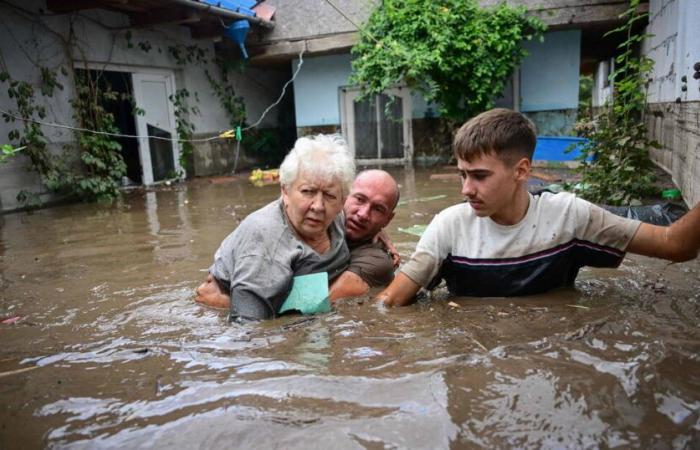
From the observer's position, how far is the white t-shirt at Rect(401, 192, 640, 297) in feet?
8.83

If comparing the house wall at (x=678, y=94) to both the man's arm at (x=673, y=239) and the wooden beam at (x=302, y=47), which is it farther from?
the wooden beam at (x=302, y=47)

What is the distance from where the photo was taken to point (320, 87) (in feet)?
47.1

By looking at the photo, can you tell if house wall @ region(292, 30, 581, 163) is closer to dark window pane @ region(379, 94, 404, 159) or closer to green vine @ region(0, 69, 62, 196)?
dark window pane @ region(379, 94, 404, 159)

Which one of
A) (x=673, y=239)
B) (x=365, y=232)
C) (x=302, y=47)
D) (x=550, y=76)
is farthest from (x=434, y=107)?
(x=673, y=239)

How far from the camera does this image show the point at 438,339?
2.43 meters

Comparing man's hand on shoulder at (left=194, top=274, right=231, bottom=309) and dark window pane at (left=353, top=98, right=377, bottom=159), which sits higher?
dark window pane at (left=353, top=98, right=377, bottom=159)

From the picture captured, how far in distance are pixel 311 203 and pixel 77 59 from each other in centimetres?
877

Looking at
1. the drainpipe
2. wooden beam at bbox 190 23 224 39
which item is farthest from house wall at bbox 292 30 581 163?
wooden beam at bbox 190 23 224 39

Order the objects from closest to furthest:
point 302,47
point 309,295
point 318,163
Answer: point 318,163 < point 309,295 < point 302,47

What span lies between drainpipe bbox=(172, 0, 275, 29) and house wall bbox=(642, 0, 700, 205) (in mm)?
7566

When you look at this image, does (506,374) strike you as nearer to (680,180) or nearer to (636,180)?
(636,180)

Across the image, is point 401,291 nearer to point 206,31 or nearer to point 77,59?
point 77,59

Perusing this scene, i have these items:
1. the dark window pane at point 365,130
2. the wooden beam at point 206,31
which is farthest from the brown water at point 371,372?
the dark window pane at point 365,130

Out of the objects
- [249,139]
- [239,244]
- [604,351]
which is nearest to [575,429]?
[604,351]
